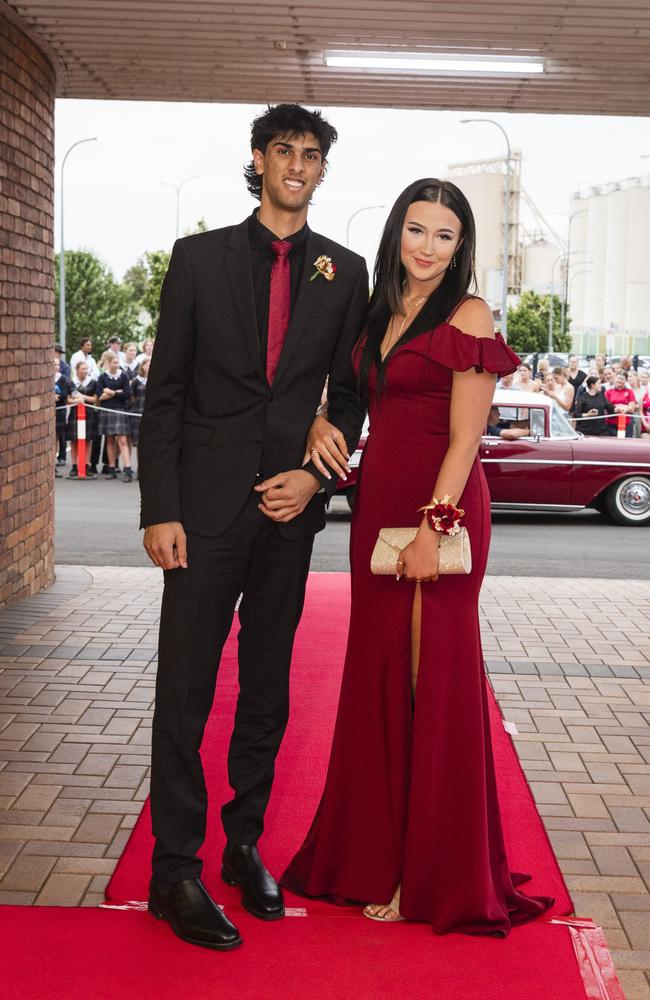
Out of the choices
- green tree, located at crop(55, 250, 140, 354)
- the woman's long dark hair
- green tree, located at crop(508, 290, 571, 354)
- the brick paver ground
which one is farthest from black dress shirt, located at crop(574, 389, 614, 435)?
green tree, located at crop(508, 290, 571, 354)

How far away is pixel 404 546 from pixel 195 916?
1.16 metres

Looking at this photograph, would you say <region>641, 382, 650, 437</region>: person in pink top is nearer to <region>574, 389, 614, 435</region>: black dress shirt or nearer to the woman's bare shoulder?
<region>574, 389, 614, 435</region>: black dress shirt

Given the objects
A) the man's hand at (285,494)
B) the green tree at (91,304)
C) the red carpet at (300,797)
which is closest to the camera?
the man's hand at (285,494)

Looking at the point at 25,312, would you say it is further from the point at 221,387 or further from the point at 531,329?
the point at 531,329

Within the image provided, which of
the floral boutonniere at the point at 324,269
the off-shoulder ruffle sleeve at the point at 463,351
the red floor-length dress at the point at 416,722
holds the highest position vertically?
the floral boutonniere at the point at 324,269

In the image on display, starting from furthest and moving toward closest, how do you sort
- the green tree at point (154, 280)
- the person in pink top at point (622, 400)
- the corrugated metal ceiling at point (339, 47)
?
the green tree at point (154, 280), the person in pink top at point (622, 400), the corrugated metal ceiling at point (339, 47)

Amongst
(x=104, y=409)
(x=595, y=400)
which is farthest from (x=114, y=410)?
(x=595, y=400)

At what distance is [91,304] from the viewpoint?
243 feet

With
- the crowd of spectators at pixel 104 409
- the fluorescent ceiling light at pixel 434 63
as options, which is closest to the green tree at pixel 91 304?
the crowd of spectators at pixel 104 409

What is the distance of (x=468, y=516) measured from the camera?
3350 mm

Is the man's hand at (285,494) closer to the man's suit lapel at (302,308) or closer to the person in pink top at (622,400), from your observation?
the man's suit lapel at (302,308)

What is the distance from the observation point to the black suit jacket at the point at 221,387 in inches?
128

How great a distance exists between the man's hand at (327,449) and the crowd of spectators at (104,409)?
14.3 m

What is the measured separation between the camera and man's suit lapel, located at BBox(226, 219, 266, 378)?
3262 millimetres
